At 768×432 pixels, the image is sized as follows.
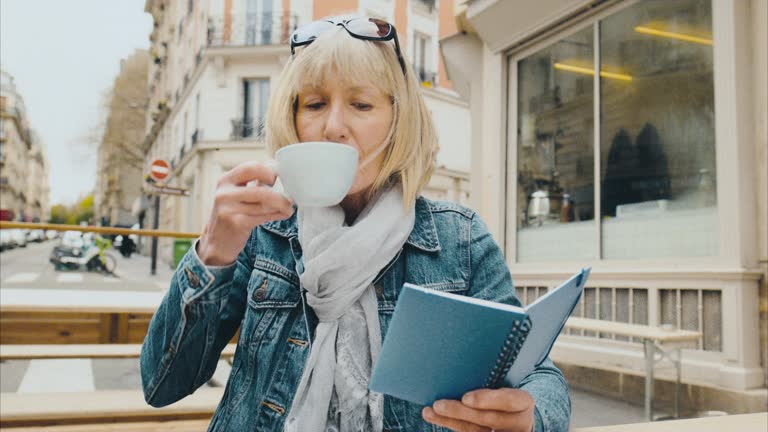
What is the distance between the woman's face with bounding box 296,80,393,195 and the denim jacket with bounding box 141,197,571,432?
0.75 feet

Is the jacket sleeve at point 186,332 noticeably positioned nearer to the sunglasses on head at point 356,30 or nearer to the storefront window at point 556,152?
the sunglasses on head at point 356,30

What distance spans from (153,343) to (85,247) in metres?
16.1

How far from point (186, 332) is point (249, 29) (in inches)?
697

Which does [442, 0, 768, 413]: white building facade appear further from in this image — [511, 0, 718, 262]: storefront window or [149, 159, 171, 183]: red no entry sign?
[149, 159, 171, 183]: red no entry sign

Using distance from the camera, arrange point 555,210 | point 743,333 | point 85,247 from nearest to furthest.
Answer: point 743,333, point 555,210, point 85,247

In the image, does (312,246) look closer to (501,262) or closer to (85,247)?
(501,262)

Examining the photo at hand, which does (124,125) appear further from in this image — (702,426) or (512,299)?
(702,426)

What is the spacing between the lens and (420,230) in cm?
122

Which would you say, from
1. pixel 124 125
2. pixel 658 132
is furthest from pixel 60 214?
pixel 658 132

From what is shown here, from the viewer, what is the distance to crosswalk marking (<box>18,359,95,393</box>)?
4188 mm

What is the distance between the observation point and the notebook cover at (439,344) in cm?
61

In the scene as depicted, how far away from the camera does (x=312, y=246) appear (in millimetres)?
1092

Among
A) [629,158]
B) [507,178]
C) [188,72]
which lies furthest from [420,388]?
[188,72]

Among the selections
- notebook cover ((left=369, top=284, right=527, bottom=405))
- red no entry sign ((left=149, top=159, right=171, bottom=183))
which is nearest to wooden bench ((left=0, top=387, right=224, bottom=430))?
notebook cover ((left=369, top=284, right=527, bottom=405))
